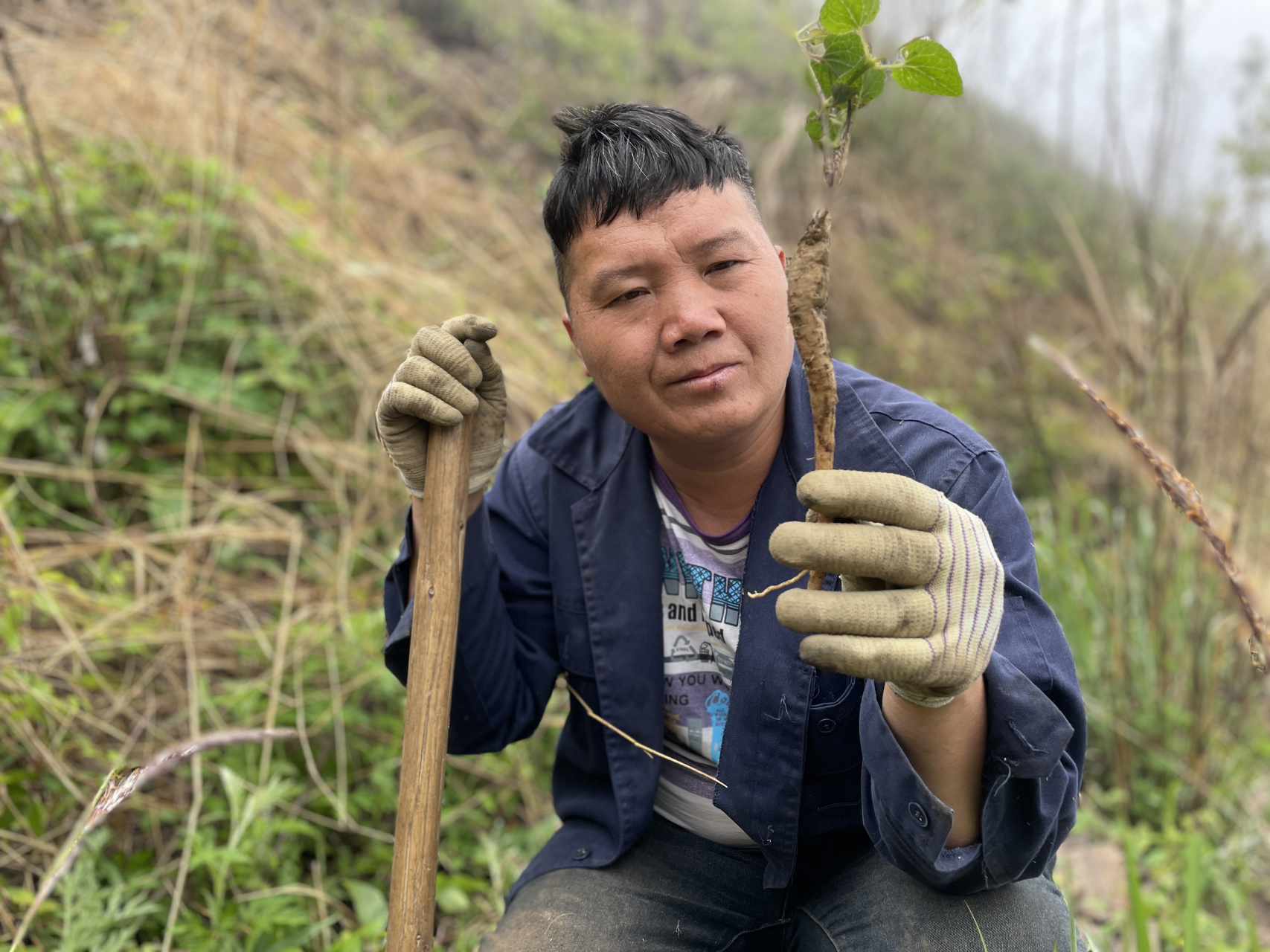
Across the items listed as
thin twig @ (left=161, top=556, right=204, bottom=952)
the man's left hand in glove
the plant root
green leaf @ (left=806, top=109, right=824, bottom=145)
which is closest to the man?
the man's left hand in glove

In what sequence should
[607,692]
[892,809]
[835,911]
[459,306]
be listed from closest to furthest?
1. [892,809]
2. [835,911]
3. [607,692]
4. [459,306]

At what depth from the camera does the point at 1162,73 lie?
342 cm

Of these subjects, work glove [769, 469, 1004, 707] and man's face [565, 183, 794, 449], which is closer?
work glove [769, 469, 1004, 707]

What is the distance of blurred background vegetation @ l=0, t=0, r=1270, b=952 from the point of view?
2.04 metres

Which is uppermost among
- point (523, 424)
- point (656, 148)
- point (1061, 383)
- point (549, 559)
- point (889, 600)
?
point (656, 148)

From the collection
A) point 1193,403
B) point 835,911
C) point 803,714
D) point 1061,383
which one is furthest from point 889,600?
point 1061,383

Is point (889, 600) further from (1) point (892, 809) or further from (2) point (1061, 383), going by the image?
(2) point (1061, 383)

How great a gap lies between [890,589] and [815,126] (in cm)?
56

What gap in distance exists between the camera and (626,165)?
1.35 metres

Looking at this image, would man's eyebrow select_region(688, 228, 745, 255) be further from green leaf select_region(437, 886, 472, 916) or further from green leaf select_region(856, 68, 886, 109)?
green leaf select_region(437, 886, 472, 916)

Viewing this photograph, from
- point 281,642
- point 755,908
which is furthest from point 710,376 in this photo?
point 281,642

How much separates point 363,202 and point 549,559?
3.17 m

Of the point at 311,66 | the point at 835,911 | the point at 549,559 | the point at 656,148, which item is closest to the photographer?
the point at 656,148

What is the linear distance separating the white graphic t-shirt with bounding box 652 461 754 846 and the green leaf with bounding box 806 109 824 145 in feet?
2.21
